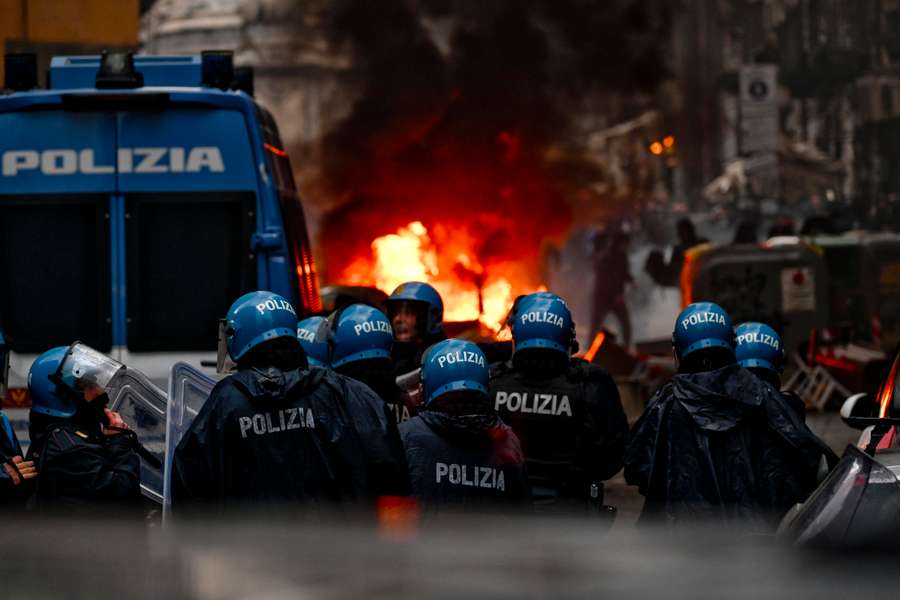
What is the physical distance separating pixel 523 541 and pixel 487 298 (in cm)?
1948

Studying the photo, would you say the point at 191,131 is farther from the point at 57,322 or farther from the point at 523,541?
the point at 523,541

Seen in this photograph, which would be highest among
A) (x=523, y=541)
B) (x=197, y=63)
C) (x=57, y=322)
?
(x=197, y=63)

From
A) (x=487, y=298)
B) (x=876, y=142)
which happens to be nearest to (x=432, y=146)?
(x=487, y=298)

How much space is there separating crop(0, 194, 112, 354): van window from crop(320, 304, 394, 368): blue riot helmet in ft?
7.20

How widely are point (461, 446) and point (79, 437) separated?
1140 millimetres

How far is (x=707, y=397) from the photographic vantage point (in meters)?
5.61

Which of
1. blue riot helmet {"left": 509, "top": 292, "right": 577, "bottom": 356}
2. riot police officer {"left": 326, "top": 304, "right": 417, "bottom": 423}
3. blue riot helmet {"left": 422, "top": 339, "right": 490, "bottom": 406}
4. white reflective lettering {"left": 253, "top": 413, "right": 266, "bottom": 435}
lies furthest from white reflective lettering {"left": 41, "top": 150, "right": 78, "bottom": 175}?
white reflective lettering {"left": 253, "top": 413, "right": 266, "bottom": 435}

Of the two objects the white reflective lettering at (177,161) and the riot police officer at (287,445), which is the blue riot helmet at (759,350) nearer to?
the riot police officer at (287,445)

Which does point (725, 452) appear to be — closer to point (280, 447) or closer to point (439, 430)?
point (439, 430)

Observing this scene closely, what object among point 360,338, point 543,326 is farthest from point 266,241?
point 543,326

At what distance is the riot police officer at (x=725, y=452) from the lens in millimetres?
5594

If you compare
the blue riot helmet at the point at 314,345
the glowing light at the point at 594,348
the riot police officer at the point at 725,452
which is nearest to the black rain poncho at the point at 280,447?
the riot police officer at the point at 725,452

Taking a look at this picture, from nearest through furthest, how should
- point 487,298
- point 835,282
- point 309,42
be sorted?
point 835,282 < point 487,298 < point 309,42

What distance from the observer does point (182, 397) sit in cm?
512
